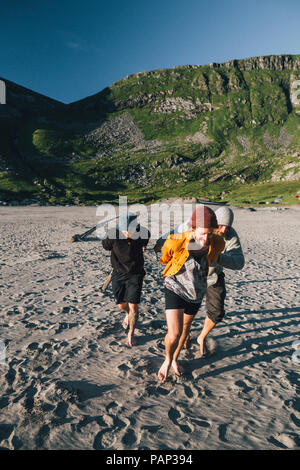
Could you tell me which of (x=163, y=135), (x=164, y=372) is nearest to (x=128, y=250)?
(x=164, y=372)

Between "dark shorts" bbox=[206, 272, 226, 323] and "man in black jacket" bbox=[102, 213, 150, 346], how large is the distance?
1.27 metres

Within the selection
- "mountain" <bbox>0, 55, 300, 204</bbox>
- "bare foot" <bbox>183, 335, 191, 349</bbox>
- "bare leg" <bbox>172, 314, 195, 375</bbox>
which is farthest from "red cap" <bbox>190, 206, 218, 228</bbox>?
"mountain" <bbox>0, 55, 300, 204</bbox>

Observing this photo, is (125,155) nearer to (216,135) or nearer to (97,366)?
(216,135)

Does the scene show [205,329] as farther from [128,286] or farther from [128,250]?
[128,250]

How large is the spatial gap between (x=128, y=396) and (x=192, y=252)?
2394 millimetres

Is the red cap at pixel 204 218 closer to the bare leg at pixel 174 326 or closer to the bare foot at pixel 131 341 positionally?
the bare leg at pixel 174 326

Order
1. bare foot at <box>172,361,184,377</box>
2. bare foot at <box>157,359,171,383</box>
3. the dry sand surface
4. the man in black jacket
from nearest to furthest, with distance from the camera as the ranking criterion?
the dry sand surface, bare foot at <box>157,359,171,383</box>, bare foot at <box>172,361,184,377</box>, the man in black jacket

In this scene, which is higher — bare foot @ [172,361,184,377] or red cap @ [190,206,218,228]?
red cap @ [190,206,218,228]

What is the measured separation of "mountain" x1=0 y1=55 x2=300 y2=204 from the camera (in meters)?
95.7

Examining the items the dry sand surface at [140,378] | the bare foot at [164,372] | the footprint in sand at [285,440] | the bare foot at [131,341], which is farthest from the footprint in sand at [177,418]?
the bare foot at [131,341]

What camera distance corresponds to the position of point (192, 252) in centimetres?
341

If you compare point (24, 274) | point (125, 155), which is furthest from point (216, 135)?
point (24, 274)

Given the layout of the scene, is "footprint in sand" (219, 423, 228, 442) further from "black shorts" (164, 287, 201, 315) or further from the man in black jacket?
the man in black jacket
